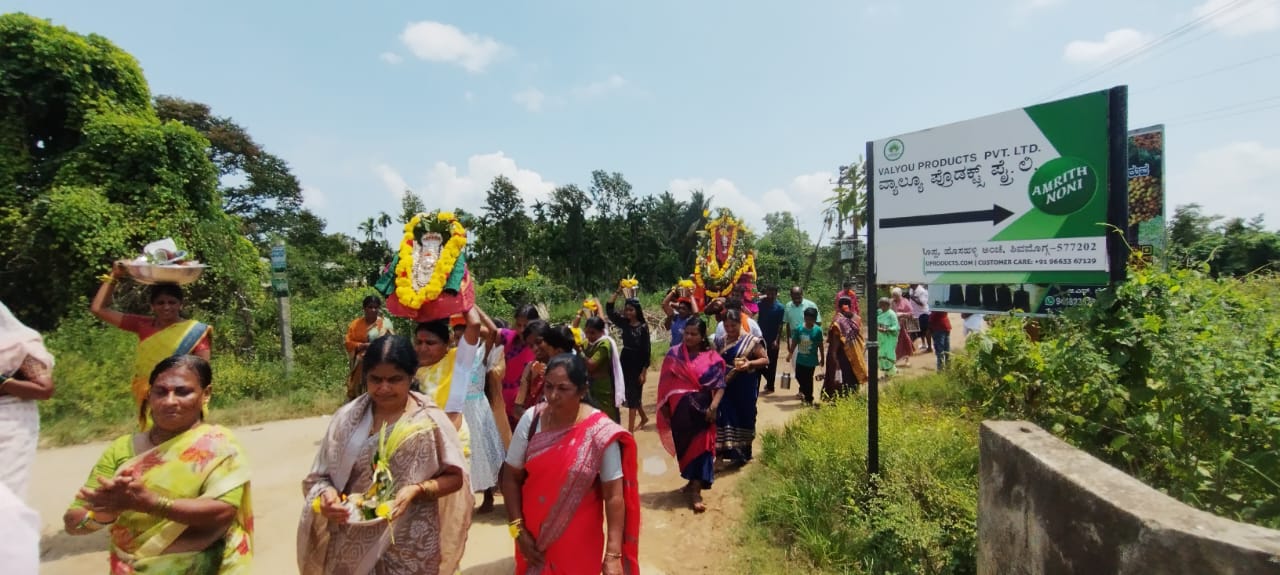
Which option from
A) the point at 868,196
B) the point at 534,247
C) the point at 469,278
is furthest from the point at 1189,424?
the point at 534,247

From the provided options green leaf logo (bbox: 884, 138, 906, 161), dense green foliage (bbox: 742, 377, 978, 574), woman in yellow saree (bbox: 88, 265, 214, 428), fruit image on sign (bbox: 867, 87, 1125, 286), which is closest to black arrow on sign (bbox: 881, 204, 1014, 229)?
fruit image on sign (bbox: 867, 87, 1125, 286)

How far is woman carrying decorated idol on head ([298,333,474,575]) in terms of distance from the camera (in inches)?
85.7

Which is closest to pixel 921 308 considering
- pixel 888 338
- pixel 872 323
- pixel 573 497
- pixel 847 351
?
pixel 888 338

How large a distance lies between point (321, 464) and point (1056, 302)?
3.77 m

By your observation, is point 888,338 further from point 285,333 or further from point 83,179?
point 83,179

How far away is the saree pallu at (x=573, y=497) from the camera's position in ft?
8.35

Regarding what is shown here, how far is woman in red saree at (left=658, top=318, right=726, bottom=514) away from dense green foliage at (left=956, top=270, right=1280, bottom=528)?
2.29 metres

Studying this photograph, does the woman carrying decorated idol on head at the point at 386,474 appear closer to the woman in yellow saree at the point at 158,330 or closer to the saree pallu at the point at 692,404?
the woman in yellow saree at the point at 158,330

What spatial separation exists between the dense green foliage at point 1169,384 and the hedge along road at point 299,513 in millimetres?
2187

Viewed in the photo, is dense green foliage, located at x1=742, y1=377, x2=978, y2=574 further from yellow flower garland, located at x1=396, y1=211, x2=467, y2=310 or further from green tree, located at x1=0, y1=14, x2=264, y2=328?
green tree, located at x1=0, y1=14, x2=264, y2=328

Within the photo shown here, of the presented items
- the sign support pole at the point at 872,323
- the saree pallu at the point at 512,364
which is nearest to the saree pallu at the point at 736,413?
the sign support pole at the point at 872,323

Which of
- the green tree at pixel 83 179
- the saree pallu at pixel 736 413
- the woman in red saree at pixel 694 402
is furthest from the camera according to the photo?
the green tree at pixel 83 179

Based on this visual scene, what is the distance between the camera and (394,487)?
2.19 meters

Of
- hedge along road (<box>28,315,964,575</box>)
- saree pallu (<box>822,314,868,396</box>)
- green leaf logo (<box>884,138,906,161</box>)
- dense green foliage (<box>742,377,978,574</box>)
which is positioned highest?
green leaf logo (<box>884,138,906,161</box>)
